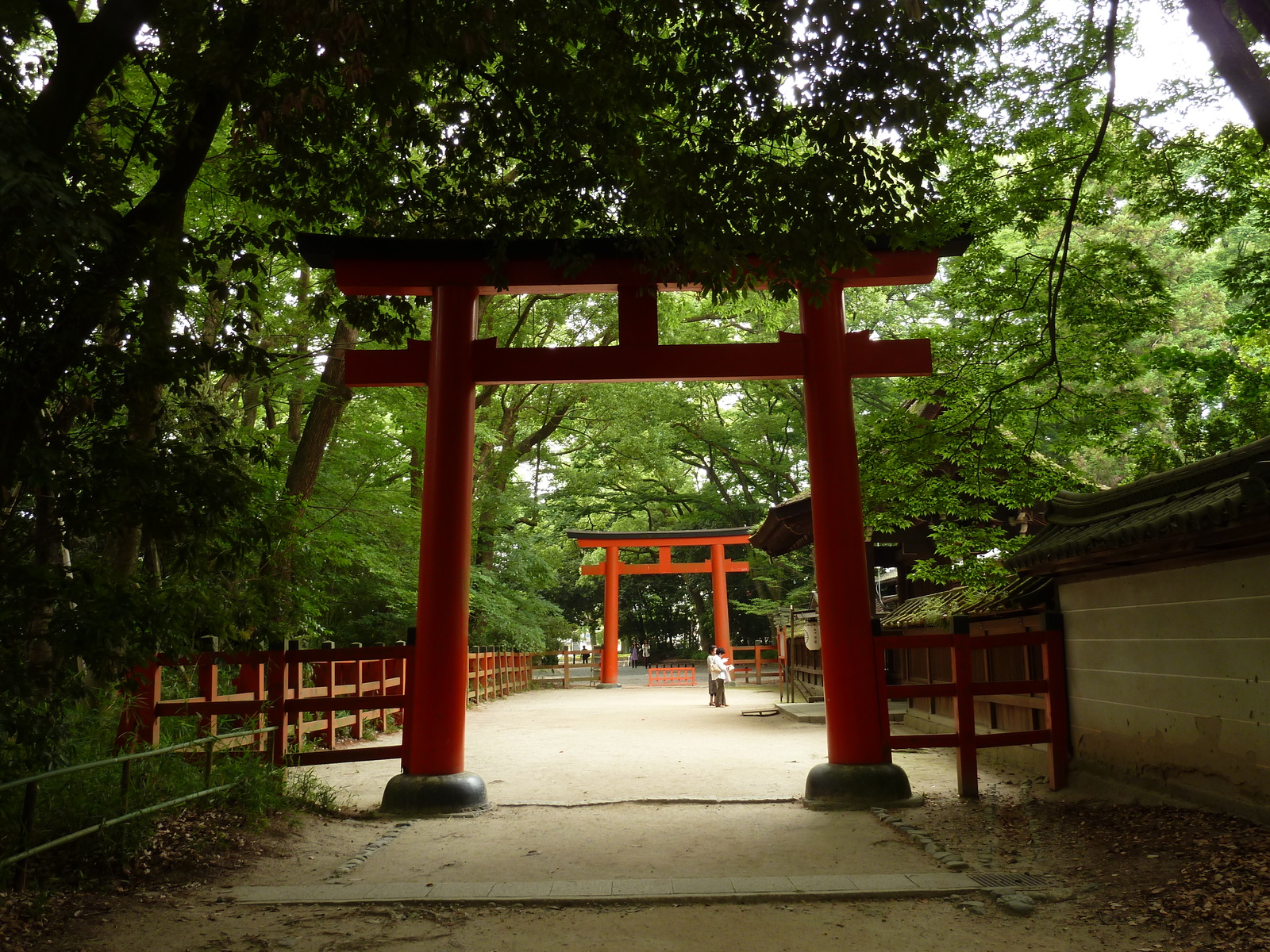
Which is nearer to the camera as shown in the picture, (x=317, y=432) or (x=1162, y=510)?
(x=1162, y=510)

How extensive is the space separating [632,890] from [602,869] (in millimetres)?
550

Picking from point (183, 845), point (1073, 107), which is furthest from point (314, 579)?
point (1073, 107)

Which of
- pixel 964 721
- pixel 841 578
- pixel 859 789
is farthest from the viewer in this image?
pixel 841 578

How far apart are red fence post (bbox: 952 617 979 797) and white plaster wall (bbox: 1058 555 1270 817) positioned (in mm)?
857

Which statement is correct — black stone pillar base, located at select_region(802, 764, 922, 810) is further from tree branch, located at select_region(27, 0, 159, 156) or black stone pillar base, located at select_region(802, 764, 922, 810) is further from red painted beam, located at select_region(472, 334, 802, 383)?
tree branch, located at select_region(27, 0, 159, 156)

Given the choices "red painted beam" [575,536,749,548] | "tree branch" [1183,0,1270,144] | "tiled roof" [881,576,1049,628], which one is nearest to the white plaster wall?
"tiled roof" [881,576,1049,628]

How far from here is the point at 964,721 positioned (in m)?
6.73

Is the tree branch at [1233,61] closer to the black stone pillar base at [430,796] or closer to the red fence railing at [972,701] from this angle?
the red fence railing at [972,701]

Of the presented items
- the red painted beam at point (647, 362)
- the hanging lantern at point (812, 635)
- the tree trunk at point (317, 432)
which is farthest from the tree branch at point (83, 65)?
the hanging lantern at point (812, 635)

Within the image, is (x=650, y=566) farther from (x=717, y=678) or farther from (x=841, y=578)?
(x=841, y=578)

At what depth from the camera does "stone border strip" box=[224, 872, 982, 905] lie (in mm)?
4387

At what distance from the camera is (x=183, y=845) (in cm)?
504

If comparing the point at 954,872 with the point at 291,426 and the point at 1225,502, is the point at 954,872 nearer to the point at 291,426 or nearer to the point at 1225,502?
the point at 1225,502

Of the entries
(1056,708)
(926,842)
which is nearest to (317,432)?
(926,842)
